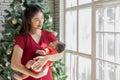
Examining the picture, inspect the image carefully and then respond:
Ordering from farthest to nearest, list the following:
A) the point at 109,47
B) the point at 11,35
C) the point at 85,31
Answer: the point at 11,35, the point at 85,31, the point at 109,47

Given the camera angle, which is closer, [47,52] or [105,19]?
[47,52]

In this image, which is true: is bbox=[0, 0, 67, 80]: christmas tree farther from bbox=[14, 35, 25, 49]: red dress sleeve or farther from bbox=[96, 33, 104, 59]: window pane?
bbox=[14, 35, 25, 49]: red dress sleeve

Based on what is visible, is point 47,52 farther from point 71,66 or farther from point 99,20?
point 71,66

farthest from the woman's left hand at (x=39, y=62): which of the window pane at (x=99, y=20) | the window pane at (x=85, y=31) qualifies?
the window pane at (x=85, y=31)

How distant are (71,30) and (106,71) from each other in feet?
4.71

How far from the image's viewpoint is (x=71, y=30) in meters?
4.04

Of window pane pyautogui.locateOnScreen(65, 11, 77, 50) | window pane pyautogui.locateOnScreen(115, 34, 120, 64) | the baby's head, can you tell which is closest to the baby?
the baby's head

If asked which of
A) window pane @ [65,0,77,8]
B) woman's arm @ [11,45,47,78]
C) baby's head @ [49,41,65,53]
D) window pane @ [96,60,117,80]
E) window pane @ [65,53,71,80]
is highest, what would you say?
window pane @ [65,0,77,8]

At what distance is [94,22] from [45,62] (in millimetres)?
963

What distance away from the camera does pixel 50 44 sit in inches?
93.4

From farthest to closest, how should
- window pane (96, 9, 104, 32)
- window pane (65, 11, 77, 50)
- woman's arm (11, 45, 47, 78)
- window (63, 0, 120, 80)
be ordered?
window pane (65, 11, 77, 50) → window pane (96, 9, 104, 32) → window (63, 0, 120, 80) → woman's arm (11, 45, 47, 78)

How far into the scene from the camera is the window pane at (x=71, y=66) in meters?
3.88

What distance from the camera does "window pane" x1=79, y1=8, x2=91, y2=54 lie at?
3254 millimetres

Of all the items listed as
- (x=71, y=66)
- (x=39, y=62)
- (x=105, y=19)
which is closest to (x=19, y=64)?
(x=39, y=62)
